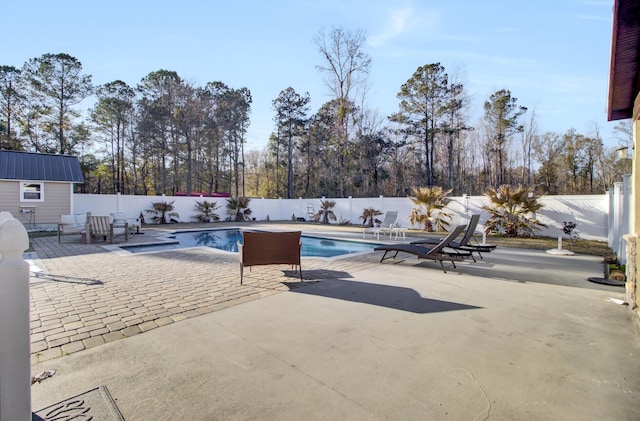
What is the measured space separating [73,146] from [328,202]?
67.3ft

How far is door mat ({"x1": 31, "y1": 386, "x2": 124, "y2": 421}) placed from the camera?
177 centimetres

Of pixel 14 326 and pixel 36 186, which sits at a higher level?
pixel 36 186

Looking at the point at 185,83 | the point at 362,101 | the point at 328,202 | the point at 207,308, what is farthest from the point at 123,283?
the point at 185,83

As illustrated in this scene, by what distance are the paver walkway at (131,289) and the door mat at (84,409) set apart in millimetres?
815

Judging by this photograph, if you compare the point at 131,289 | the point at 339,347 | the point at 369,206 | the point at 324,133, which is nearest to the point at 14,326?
the point at 339,347

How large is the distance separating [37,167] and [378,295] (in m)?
16.7

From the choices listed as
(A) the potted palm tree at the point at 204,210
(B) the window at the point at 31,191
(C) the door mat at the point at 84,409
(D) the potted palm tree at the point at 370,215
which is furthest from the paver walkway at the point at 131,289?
(A) the potted palm tree at the point at 204,210

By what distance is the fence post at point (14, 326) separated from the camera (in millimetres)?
1280

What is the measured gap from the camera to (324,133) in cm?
2772

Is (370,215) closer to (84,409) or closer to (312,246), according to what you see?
(312,246)

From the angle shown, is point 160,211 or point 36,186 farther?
point 160,211

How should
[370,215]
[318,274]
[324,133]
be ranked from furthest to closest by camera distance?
[324,133] < [370,215] < [318,274]

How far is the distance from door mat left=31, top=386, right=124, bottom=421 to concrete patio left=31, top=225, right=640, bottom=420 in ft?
0.22

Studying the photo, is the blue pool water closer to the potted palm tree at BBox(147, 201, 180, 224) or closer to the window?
the potted palm tree at BBox(147, 201, 180, 224)
